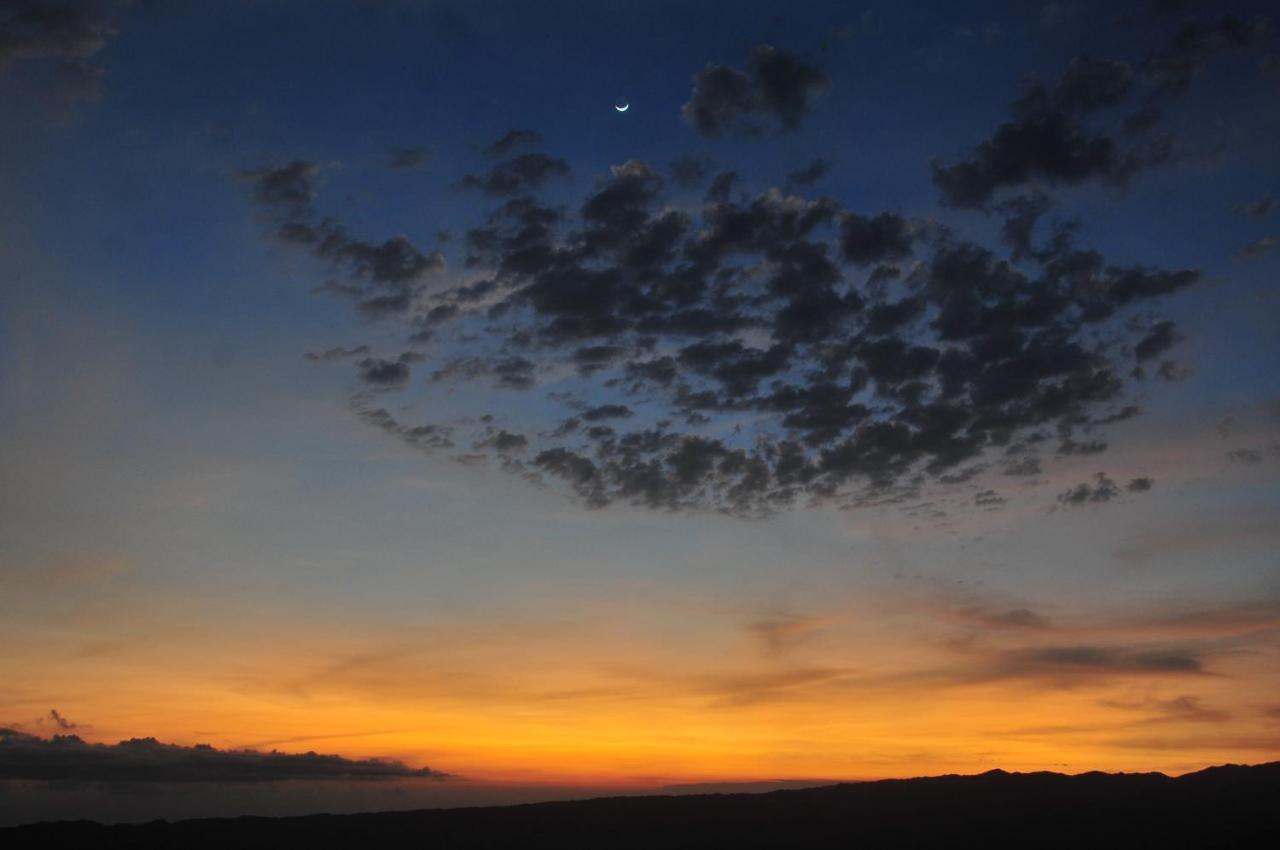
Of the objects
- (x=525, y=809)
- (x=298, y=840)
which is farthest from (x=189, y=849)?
(x=525, y=809)

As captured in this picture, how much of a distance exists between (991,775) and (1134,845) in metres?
20.0

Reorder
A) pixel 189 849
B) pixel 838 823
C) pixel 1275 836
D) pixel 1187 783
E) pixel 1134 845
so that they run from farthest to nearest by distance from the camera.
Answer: pixel 1187 783 → pixel 838 823 → pixel 189 849 → pixel 1134 845 → pixel 1275 836

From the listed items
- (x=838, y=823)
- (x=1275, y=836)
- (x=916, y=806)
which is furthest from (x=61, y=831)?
(x=1275, y=836)

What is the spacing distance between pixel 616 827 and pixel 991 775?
91.3 ft

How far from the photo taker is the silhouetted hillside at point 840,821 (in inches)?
2178

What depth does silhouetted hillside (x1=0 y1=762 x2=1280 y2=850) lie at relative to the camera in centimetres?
5531

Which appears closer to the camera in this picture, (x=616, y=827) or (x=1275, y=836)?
(x=1275, y=836)

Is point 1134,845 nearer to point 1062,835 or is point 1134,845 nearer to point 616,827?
point 1062,835

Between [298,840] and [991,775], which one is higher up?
[991,775]

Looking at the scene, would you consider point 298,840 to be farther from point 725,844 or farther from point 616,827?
point 725,844

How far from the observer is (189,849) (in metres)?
57.2

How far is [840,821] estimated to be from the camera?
61781 mm

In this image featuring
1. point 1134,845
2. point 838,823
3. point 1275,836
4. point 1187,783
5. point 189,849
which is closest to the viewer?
point 1275,836

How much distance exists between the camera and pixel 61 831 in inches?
2258
